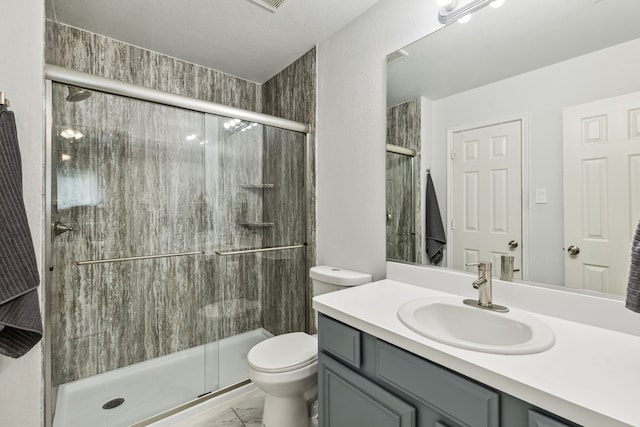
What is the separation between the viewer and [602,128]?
96 centimetres

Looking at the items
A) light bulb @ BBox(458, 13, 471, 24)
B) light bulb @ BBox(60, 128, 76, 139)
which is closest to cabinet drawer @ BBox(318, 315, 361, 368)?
light bulb @ BBox(458, 13, 471, 24)

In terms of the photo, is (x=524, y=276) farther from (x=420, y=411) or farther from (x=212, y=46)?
(x=212, y=46)

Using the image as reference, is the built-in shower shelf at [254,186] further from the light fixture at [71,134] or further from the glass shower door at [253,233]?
the light fixture at [71,134]

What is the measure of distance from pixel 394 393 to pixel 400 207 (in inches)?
36.7

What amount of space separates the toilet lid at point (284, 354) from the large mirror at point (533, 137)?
29.8 inches

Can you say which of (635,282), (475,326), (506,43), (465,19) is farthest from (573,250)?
(465,19)

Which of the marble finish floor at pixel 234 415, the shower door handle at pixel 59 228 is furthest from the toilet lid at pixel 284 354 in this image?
the shower door handle at pixel 59 228

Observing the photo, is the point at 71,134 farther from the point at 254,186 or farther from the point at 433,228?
the point at 433,228

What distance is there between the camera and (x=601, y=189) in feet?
3.14

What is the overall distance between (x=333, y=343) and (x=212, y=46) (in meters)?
2.14

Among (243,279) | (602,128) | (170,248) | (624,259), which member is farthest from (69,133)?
(624,259)

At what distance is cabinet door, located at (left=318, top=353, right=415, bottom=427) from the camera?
908 millimetres

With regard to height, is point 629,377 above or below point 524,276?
below

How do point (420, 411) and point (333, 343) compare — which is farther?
point (333, 343)
